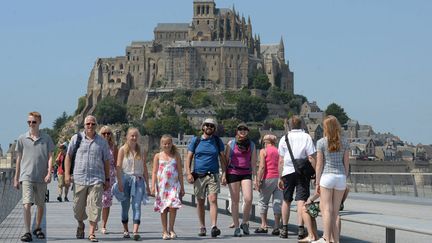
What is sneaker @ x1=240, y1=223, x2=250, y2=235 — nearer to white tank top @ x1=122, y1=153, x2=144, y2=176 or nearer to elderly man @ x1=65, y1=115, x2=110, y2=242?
white tank top @ x1=122, y1=153, x2=144, y2=176

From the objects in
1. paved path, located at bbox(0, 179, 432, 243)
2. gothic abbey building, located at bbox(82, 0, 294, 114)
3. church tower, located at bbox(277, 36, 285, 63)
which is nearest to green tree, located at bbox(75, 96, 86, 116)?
gothic abbey building, located at bbox(82, 0, 294, 114)

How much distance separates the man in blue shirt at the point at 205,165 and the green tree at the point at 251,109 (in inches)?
4587

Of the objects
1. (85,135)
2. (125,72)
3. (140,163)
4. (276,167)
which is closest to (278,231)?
(276,167)

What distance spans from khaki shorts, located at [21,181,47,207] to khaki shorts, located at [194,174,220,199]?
229 centimetres

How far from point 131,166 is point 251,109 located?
4686 inches

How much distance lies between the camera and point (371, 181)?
27.9 meters

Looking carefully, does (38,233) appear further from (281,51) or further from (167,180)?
(281,51)

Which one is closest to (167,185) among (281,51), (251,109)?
(251,109)

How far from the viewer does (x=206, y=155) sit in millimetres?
14859

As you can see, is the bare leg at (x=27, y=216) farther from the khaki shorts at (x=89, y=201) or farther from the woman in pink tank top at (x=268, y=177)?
the woman in pink tank top at (x=268, y=177)

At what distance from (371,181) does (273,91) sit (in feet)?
373

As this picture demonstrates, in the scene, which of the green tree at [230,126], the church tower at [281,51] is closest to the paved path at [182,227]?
the green tree at [230,126]

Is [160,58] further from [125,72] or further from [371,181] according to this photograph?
[371,181]

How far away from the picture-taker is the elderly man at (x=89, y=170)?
540 inches
